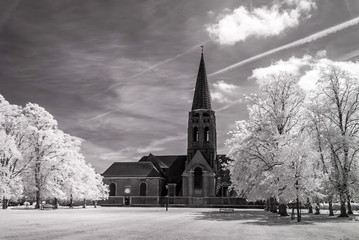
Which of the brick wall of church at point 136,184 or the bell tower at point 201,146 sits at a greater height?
the bell tower at point 201,146

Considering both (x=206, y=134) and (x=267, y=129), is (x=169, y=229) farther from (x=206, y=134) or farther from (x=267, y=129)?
(x=206, y=134)

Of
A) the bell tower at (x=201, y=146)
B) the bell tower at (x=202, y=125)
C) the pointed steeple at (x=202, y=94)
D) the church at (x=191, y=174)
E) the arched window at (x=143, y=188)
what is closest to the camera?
the bell tower at (x=201, y=146)

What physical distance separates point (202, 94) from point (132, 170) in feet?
87.9

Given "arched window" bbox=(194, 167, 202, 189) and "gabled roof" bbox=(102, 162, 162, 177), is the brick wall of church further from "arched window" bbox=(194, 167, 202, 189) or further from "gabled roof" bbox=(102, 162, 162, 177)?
"arched window" bbox=(194, 167, 202, 189)

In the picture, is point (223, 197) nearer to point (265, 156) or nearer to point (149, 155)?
point (149, 155)

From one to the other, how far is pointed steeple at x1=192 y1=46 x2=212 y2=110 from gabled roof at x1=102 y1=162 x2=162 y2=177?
19268 mm

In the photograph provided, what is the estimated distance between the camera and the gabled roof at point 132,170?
91562mm

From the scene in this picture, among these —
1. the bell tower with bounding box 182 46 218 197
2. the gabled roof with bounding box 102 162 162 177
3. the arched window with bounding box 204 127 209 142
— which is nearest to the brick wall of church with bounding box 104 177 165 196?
the gabled roof with bounding box 102 162 162 177

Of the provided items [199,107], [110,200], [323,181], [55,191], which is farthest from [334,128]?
[110,200]

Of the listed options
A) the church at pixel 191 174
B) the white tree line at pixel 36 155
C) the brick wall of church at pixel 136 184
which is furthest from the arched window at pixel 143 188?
the white tree line at pixel 36 155

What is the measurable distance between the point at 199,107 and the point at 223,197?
23.5 metres

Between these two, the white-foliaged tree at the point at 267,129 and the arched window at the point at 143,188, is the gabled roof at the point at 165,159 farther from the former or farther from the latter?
the white-foliaged tree at the point at 267,129

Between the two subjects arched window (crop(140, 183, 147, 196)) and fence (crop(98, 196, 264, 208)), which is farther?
arched window (crop(140, 183, 147, 196))

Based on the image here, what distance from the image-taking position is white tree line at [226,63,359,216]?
113 feet
